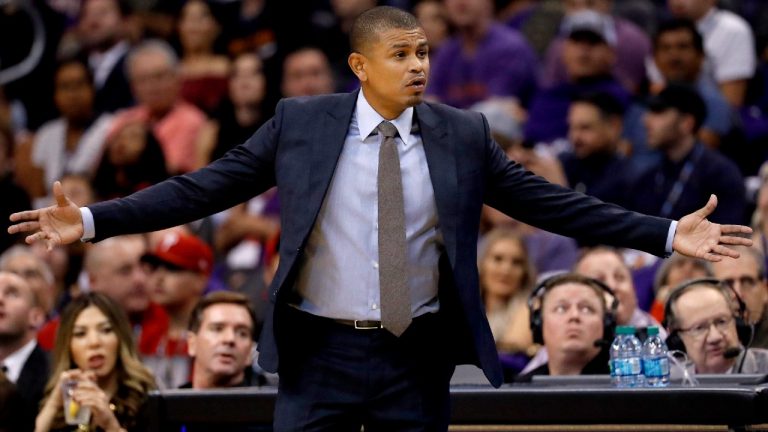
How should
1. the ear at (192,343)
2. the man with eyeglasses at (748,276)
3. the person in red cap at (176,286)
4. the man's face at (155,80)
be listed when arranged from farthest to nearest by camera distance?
1. the man's face at (155,80)
2. the person in red cap at (176,286)
3. the man with eyeglasses at (748,276)
4. the ear at (192,343)

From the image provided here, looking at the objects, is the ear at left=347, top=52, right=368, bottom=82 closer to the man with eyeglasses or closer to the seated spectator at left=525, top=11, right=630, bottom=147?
the man with eyeglasses

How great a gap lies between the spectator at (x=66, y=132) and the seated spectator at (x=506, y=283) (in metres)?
4.08

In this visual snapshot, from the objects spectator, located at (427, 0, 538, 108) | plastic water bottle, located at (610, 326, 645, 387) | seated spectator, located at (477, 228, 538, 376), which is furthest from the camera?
spectator, located at (427, 0, 538, 108)

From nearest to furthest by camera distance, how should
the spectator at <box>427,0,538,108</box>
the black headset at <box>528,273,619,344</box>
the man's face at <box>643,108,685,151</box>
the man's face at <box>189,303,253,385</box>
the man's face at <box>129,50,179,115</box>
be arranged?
the black headset at <box>528,273,619,344</box> → the man's face at <box>189,303,253,385</box> → the man's face at <box>643,108,685,151</box> → the spectator at <box>427,0,538,108</box> → the man's face at <box>129,50,179,115</box>

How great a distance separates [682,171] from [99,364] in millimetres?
3491

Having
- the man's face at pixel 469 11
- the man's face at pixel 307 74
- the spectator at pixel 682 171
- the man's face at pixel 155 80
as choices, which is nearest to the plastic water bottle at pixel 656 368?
the spectator at pixel 682 171

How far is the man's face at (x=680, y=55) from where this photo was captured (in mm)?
8727

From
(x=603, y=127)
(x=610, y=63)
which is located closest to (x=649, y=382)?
(x=603, y=127)

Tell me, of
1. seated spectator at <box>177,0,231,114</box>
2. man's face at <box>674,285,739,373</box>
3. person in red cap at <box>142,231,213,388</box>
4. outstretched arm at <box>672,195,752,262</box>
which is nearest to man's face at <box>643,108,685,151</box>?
man's face at <box>674,285,739,373</box>

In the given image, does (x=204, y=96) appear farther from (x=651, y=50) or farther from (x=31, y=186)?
(x=651, y=50)

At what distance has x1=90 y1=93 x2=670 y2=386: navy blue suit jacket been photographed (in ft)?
12.6

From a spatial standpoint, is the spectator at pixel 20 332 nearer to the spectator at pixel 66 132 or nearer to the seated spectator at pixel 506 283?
the seated spectator at pixel 506 283

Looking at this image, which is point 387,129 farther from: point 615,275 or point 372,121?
point 615,275

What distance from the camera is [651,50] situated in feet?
31.4
